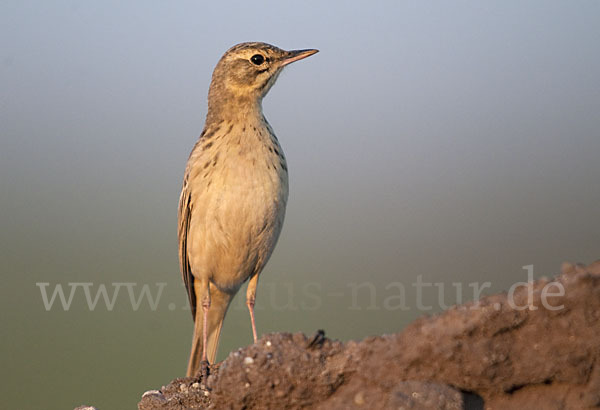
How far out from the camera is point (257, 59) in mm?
7336

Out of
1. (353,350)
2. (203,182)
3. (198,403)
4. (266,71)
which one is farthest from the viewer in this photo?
(266,71)

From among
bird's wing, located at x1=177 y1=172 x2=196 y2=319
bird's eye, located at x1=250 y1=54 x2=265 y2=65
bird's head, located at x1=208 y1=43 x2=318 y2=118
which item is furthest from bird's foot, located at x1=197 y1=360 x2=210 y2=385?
bird's eye, located at x1=250 y1=54 x2=265 y2=65

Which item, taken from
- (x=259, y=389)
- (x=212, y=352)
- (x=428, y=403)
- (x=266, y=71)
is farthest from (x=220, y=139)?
(x=428, y=403)

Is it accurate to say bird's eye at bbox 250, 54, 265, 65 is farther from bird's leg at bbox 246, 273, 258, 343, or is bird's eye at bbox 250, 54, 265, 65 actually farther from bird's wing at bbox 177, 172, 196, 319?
bird's leg at bbox 246, 273, 258, 343

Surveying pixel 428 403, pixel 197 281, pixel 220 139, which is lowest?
pixel 428 403

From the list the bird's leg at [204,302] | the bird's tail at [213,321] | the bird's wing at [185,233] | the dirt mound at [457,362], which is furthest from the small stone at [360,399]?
the bird's tail at [213,321]

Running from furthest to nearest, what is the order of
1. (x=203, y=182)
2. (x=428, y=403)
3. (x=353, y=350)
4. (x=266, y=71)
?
(x=266, y=71), (x=203, y=182), (x=353, y=350), (x=428, y=403)

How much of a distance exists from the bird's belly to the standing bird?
0.03 ft

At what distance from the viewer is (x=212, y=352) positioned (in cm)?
781

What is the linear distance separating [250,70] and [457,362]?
4.39 meters

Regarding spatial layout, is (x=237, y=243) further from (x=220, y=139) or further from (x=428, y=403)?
(x=428, y=403)

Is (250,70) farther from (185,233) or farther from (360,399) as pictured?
(360,399)

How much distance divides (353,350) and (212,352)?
3824 mm

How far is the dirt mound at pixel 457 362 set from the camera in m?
4.07
